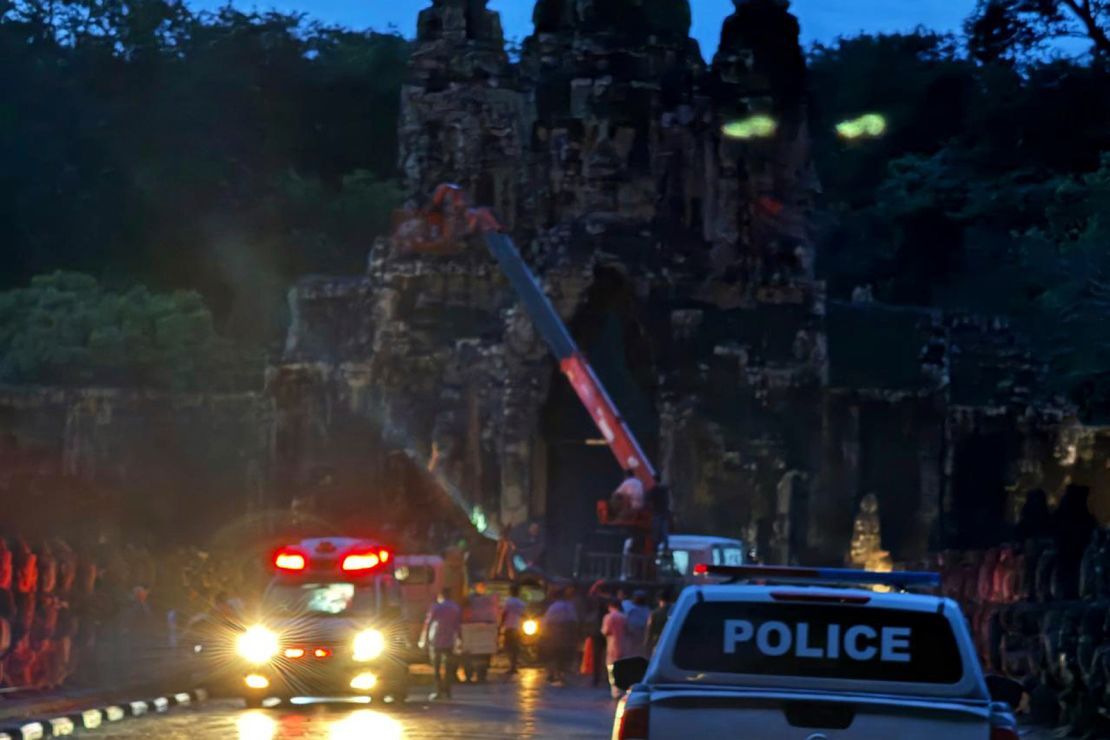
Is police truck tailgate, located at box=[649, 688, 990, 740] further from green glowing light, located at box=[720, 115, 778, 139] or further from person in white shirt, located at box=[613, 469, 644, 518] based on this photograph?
green glowing light, located at box=[720, 115, 778, 139]

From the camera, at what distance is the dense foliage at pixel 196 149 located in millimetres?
96125

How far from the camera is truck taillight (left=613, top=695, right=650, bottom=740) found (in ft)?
38.6

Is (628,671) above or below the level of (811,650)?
below

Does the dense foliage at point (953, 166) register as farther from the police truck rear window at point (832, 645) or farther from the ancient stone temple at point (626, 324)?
the police truck rear window at point (832, 645)

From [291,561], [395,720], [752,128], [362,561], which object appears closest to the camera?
[395,720]

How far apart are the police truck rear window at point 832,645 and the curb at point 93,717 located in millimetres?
10113

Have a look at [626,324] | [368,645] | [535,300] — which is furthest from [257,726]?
[626,324]

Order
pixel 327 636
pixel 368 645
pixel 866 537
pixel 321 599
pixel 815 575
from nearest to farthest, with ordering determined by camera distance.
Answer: pixel 815 575 → pixel 327 636 → pixel 368 645 → pixel 321 599 → pixel 866 537

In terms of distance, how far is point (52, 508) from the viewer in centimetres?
5903

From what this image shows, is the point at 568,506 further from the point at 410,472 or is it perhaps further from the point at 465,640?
the point at 465,640

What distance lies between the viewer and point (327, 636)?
28.9 m

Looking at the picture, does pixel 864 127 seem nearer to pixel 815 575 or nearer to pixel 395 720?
pixel 395 720

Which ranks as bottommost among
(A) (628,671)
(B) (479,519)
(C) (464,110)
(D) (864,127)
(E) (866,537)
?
(A) (628,671)

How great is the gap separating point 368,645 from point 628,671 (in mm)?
16146
